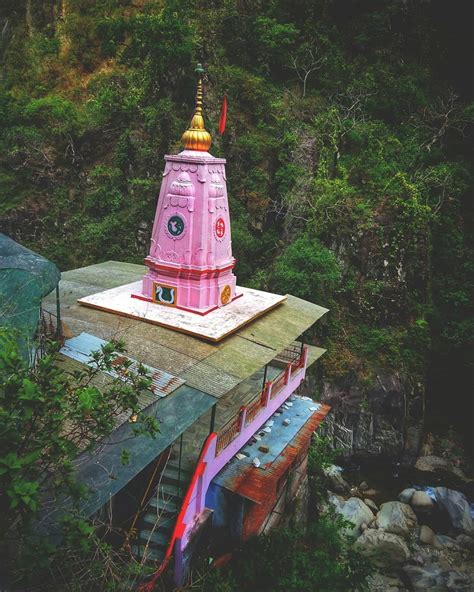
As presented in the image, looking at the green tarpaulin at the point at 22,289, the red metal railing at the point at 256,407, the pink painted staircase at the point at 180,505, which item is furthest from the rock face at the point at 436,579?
the green tarpaulin at the point at 22,289

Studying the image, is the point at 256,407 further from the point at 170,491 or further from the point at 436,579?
the point at 436,579

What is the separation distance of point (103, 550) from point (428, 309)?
61.4 feet

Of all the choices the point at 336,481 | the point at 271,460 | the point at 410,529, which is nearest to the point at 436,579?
the point at 410,529

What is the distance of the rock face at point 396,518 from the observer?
51.7 ft

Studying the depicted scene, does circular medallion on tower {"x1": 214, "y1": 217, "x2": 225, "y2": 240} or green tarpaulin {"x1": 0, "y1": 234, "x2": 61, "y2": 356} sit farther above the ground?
circular medallion on tower {"x1": 214, "y1": 217, "x2": 225, "y2": 240}

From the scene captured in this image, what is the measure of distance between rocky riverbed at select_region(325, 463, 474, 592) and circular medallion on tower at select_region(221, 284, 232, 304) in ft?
26.8

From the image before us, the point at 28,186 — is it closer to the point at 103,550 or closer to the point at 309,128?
the point at 309,128

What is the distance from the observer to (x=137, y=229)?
2239 centimetres

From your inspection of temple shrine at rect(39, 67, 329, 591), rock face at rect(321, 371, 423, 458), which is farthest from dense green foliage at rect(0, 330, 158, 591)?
rock face at rect(321, 371, 423, 458)

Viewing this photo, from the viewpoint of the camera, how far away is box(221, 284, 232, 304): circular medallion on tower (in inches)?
473

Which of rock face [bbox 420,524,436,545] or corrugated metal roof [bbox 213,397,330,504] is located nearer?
corrugated metal roof [bbox 213,397,330,504]

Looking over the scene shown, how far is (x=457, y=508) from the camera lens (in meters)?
16.5

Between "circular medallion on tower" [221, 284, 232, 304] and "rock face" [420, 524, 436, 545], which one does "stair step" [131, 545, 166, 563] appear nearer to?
"circular medallion on tower" [221, 284, 232, 304]

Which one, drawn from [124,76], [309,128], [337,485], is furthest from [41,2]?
[337,485]
